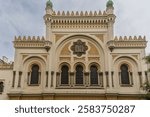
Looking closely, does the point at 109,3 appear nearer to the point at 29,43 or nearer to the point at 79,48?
the point at 79,48

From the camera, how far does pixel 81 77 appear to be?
80.1ft

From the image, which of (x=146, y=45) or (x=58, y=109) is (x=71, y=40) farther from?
(x=58, y=109)

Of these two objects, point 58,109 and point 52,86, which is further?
point 52,86

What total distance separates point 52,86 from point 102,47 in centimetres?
686

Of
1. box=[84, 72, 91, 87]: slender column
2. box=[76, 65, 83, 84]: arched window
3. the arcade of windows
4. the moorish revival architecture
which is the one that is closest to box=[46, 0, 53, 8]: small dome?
the moorish revival architecture

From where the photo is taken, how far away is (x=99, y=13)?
26594mm

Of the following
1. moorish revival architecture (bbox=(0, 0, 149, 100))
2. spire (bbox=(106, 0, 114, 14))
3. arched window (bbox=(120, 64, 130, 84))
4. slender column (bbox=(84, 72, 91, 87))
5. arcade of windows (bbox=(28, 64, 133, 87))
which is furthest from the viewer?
spire (bbox=(106, 0, 114, 14))

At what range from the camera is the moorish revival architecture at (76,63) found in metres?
23.6

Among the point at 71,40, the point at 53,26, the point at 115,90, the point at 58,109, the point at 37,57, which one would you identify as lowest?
the point at 58,109

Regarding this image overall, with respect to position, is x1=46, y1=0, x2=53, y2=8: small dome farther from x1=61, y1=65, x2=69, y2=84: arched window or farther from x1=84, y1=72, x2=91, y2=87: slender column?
x1=84, y1=72, x2=91, y2=87: slender column

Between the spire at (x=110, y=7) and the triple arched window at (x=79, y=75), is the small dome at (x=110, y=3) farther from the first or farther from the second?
the triple arched window at (x=79, y=75)

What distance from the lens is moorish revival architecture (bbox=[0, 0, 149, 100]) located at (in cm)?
2361

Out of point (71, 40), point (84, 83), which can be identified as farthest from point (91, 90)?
point (71, 40)

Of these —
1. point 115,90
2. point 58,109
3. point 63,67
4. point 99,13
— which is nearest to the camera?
point 58,109
